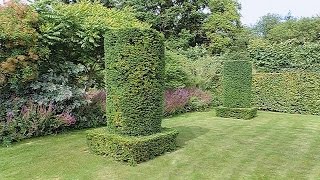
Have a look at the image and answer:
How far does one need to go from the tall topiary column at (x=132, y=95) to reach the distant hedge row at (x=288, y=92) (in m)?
9.18

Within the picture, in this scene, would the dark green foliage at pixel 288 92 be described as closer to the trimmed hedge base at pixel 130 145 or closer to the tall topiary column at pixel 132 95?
the trimmed hedge base at pixel 130 145

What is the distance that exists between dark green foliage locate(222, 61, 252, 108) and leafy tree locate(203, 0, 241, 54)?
42.6 ft

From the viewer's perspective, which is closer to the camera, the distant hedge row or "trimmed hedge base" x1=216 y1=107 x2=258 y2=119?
"trimmed hedge base" x1=216 y1=107 x2=258 y2=119

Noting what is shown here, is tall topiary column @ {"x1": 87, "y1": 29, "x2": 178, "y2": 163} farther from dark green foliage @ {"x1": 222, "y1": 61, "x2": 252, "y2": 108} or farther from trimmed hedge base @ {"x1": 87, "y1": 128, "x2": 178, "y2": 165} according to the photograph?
dark green foliage @ {"x1": 222, "y1": 61, "x2": 252, "y2": 108}

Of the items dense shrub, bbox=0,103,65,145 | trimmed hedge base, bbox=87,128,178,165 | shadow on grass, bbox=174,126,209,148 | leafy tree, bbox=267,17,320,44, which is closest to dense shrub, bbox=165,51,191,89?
shadow on grass, bbox=174,126,209,148

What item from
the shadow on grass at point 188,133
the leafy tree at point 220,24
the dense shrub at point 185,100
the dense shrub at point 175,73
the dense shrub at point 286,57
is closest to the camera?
the shadow on grass at point 188,133

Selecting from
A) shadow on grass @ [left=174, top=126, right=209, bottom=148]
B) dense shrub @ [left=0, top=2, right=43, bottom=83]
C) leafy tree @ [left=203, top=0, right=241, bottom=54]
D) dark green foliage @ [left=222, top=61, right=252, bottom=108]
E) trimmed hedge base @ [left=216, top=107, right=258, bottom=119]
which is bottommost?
shadow on grass @ [left=174, top=126, right=209, bottom=148]

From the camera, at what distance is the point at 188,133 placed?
850 cm

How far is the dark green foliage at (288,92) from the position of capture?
1309 cm

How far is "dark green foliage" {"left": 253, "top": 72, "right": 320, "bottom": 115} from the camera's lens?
1309cm

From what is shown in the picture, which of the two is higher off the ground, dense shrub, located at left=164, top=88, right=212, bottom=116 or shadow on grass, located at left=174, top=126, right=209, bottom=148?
dense shrub, located at left=164, top=88, right=212, bottom=116

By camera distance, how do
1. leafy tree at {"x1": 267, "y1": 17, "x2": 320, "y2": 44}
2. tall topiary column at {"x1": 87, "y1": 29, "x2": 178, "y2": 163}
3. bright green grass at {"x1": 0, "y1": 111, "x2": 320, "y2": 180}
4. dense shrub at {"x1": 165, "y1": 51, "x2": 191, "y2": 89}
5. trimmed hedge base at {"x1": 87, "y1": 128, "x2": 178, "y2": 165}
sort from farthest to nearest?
leafy tree at {"x1": 267, "y1": 17, "x2": 320, "y2": 44} < dense shrub at {"x1": 165, "y1": 51, "x2": 191, "y2": 89} < tall topiary column at {"x1": 87, "y1": 29, "x2": 178, "y2": 163} < trimmed hedge base at {"x1": 87, "y1": 128, "x2": 178, "y2": 165} < bright green grass at {"x1": 0, "y1": 111, "x2": 320, "y2": 180}

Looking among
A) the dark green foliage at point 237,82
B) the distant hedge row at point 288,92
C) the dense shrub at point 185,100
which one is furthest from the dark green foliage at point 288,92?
the dark green foliage at point 237,82

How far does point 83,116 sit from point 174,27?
56.0 feet
